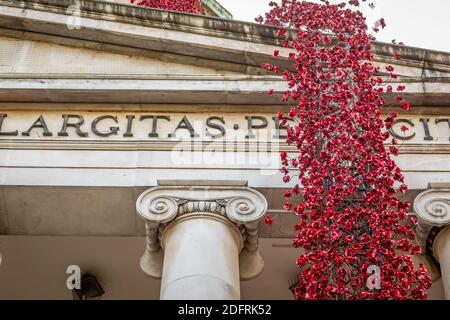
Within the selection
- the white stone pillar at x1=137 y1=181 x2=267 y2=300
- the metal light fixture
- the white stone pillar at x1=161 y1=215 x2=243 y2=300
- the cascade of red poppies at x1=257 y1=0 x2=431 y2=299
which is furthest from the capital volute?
the metal light fixture

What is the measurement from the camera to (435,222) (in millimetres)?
13664

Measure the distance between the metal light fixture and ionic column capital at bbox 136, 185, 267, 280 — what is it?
4551 millimetres

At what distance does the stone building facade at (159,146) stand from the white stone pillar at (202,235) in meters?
0.03

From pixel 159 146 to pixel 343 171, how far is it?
4.09 metres

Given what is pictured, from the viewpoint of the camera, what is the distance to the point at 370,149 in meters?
13.0

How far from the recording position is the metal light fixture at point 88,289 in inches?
720

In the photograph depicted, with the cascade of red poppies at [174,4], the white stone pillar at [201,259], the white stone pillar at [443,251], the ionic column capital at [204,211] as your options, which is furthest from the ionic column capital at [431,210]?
the cascade of red poppies at [174,4]

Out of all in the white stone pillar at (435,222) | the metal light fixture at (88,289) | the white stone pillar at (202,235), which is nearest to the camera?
the white stone pillar at (202,235)

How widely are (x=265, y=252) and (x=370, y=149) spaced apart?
216 inches

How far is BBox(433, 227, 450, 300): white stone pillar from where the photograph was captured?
13.3 metres

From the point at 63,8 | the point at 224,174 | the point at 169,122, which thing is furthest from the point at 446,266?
the point at 63,8

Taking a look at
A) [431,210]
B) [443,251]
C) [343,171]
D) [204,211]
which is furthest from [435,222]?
[204,211]

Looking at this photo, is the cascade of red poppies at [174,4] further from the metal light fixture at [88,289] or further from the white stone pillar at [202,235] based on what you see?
the metal light fixture at [88,289]

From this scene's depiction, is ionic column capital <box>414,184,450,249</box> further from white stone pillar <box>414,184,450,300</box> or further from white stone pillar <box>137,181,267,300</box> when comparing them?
A: white stone pillar <box>137,181,267,300</box>
